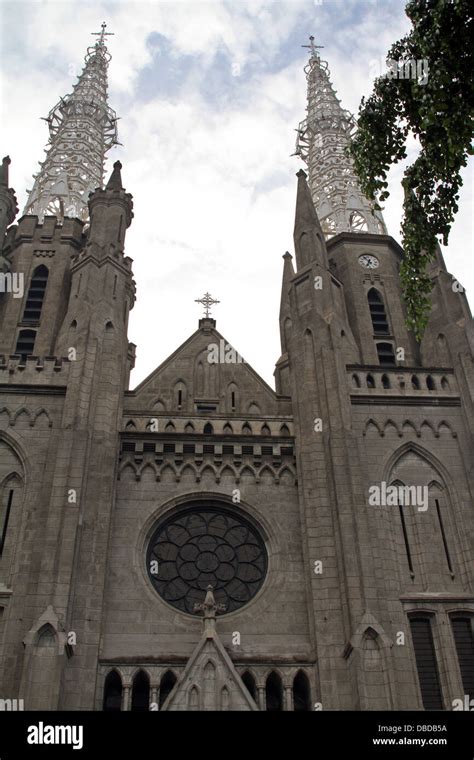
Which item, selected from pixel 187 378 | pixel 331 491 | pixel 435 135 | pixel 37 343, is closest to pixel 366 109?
pixel 435 135

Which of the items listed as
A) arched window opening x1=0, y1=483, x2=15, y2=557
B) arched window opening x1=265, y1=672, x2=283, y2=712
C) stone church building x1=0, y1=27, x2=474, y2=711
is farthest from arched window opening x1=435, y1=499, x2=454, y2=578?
arched window opening x1=0, y1=483, x2=15, y2=557

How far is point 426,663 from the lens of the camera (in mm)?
21297

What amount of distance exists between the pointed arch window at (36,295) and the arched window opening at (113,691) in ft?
49.1

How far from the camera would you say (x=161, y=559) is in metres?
23.2

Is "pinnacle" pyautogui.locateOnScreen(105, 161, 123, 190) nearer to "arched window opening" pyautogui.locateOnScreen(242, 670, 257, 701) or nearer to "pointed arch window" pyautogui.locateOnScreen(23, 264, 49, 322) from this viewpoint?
"pointed arch window" pyautogui.locateOnScreen(23, 264, 49, 322)

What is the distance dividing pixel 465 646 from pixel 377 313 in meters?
14.0

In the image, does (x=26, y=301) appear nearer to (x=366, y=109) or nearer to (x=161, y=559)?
(x=161, y=559)

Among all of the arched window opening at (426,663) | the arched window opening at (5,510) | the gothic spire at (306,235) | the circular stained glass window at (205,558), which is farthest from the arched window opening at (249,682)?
the gothic spire at (306,235)

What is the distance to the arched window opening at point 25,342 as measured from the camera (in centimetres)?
3017

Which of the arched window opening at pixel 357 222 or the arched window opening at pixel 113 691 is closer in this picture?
the arched window opening at pixel 113 691

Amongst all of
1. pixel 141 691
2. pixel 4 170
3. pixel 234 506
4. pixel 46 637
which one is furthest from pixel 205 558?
pixel 4 170

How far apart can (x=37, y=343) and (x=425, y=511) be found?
14.8 metres

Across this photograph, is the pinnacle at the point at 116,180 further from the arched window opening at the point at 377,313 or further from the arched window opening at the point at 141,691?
the arched window opening at the point at 141,691
